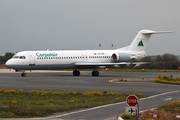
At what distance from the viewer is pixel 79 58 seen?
45.3m

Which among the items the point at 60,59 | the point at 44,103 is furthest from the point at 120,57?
the point at 44,103

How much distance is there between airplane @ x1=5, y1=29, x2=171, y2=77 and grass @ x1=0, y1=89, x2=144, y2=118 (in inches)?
791

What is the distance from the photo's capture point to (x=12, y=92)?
21.8m

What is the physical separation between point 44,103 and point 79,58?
2865 centimetres

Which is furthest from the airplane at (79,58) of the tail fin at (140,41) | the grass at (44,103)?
the grass at (44,103)

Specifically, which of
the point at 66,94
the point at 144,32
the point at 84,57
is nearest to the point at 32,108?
the point at 66,94

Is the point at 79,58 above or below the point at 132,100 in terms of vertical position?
above

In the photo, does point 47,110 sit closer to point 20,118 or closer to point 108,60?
point 20,118

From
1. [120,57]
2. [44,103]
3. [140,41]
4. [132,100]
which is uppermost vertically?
[140,41]

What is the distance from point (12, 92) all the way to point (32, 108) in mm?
8019

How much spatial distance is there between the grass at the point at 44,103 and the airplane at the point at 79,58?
791 inches

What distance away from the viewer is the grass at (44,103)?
44.7ft

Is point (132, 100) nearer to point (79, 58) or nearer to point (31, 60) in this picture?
point (31, 60)

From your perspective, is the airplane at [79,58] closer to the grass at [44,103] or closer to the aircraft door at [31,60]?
the aircraft door at [31,60]
